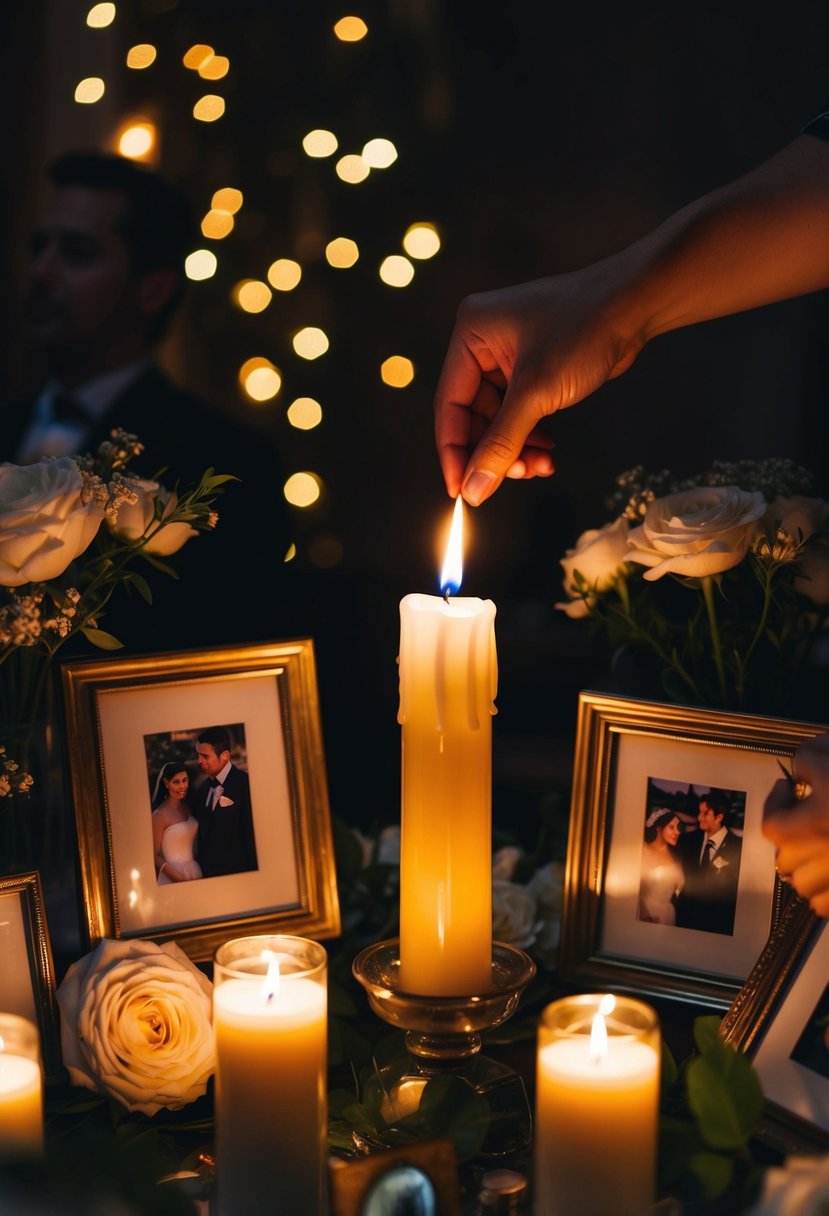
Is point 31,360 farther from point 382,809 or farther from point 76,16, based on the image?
point 382,809

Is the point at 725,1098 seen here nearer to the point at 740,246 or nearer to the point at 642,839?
the point at 642,839

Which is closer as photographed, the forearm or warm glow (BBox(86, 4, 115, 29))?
the forearm

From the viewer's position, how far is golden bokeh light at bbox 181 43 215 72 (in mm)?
1302

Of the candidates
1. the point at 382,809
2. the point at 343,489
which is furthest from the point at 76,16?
the point at 382,809

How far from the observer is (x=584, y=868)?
3.26ft

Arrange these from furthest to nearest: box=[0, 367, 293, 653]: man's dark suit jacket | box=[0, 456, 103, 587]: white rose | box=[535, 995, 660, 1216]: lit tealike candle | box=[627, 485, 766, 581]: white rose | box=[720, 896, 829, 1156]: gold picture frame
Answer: box=[0, 367, 293, 653]: man's dark suit jacket
box=[627, 485, 766, 581]: white rose
box=[0, 456, 103, 587]: white rose
box=[720, 896, 829, 1156]: gold picture frame
box=[535, 995, 660, 1216]: lit tealike candle

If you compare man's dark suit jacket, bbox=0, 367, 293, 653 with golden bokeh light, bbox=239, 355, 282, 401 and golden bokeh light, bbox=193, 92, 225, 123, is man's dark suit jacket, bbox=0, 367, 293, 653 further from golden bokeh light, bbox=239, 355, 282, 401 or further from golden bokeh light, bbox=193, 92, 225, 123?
golden bokeh light, bbox=193, 92, 225, 123

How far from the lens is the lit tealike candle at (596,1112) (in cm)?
63

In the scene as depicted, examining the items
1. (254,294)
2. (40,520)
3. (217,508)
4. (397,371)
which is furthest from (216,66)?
(40,520)

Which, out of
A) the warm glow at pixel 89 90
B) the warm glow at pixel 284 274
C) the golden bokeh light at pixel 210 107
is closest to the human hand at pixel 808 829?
the warm glow at pixel 284 274

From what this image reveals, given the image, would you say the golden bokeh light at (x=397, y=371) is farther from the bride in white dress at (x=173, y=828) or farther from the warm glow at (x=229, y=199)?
the bride in white dress at (x=173, y=828)

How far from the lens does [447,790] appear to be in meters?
0.79

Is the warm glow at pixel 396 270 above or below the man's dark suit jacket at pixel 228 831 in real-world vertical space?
above

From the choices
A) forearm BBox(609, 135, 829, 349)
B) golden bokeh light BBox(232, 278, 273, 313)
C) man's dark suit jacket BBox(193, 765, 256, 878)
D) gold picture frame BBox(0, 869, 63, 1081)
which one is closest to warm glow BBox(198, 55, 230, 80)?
golden bokeh light BBox(232, 278, 273, 313)
